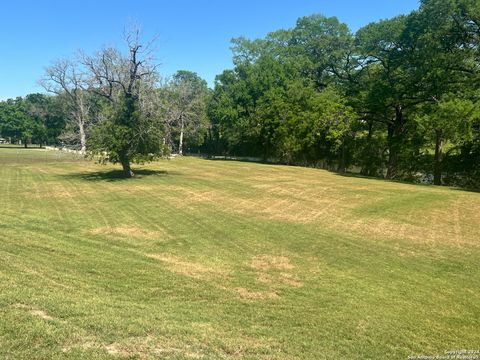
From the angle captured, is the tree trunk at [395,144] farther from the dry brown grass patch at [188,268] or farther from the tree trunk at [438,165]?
the dry brown grass patch at [188,268]

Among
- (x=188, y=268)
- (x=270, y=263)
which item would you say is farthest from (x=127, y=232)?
(x=270, y=263)

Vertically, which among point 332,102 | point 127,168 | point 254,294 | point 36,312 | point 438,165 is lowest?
point 254,294

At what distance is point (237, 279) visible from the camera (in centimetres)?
891

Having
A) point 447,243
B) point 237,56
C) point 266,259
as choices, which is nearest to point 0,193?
point 266,259

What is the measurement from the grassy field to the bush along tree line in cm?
1050

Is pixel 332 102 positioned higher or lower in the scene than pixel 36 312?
higher

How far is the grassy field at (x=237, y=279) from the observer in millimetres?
5680

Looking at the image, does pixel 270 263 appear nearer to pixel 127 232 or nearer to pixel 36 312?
pixel 127 232

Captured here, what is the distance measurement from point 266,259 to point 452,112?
72.5ft

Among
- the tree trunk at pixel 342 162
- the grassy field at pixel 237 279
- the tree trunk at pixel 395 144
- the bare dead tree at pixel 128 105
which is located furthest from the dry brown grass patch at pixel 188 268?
the tree trunk at pixel 342 162

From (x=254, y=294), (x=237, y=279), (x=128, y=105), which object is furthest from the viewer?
(x=128, y=105)

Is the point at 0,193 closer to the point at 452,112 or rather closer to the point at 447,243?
the point at 447,243

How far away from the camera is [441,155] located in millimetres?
33969

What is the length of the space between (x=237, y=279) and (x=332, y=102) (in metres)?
36.5
